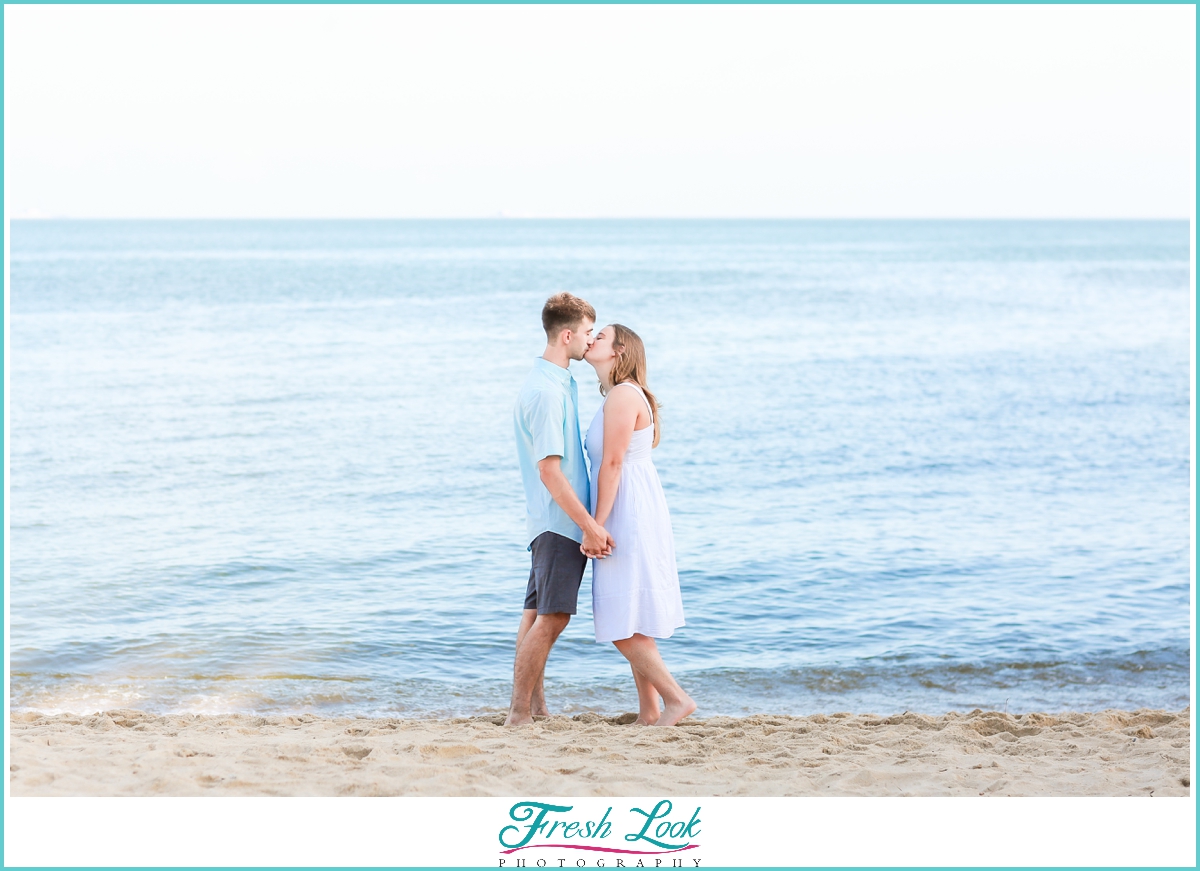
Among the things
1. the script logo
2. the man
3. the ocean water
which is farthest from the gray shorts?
the ocean water

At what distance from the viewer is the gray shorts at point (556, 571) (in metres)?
5.58

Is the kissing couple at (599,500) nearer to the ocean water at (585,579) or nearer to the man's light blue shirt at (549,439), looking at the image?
the man's light blue shirt at (549,439)

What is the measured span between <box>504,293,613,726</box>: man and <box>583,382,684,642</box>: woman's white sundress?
0.35 ft

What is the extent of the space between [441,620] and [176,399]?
12648mm

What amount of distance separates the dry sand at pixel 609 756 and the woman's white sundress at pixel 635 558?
58 centimetres

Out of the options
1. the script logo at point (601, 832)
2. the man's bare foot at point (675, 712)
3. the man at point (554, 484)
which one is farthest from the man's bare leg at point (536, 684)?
the script logo at point (601, 832)

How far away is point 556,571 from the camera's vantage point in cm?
558

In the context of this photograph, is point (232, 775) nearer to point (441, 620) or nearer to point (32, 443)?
point (441, 620)

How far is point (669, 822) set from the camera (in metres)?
4.41

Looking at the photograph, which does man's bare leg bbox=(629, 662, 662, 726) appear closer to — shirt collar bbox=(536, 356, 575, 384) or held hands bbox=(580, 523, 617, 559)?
held hands bbox=(580, 523, 617, 559)

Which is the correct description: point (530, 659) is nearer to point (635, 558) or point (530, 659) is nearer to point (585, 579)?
point (635, 558)

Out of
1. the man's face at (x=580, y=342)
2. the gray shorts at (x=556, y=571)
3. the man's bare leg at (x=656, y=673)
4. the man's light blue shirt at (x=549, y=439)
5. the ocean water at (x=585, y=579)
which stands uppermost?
the man's face at (x=580, y=342)

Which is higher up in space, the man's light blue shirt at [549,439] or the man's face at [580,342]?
the man's face at [580,342]

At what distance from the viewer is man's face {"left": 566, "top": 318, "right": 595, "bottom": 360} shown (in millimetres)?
5469
